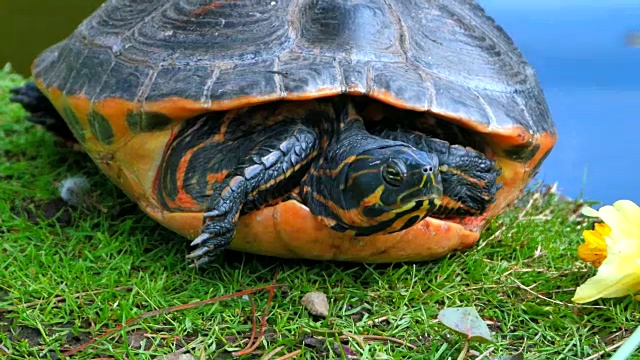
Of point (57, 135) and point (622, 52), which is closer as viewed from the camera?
point (57, 135)

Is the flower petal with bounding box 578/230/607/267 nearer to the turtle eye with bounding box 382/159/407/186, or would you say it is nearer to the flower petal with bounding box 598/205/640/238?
the flower petal with bounding box 598/205/640/238

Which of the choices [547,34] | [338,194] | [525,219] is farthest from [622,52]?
[338,194]

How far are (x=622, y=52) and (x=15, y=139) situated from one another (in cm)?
341

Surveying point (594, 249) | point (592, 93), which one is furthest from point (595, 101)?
point (594, 249)

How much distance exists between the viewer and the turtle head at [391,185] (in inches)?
61.2

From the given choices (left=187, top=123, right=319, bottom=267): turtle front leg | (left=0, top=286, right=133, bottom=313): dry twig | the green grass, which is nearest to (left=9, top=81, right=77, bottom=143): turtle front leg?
the green grass

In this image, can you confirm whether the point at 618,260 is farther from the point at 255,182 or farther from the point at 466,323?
the point at 255,182

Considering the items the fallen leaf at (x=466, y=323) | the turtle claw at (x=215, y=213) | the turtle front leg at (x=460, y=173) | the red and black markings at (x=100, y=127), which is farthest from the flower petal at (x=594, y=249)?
the red and black markings at (x=100, y=127)

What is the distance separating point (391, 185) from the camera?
5.21 ft

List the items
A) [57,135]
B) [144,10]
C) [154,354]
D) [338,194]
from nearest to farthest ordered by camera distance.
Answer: [154,354] < [338,194] < [144,10] < [57,135]

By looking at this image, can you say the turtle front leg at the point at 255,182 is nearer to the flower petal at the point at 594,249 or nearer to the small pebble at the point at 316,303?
the small pebble at the point at 316,303

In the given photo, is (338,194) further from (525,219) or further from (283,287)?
(525,219)

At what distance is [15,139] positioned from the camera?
2.95m

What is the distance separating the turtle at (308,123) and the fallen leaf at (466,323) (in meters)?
0.28
